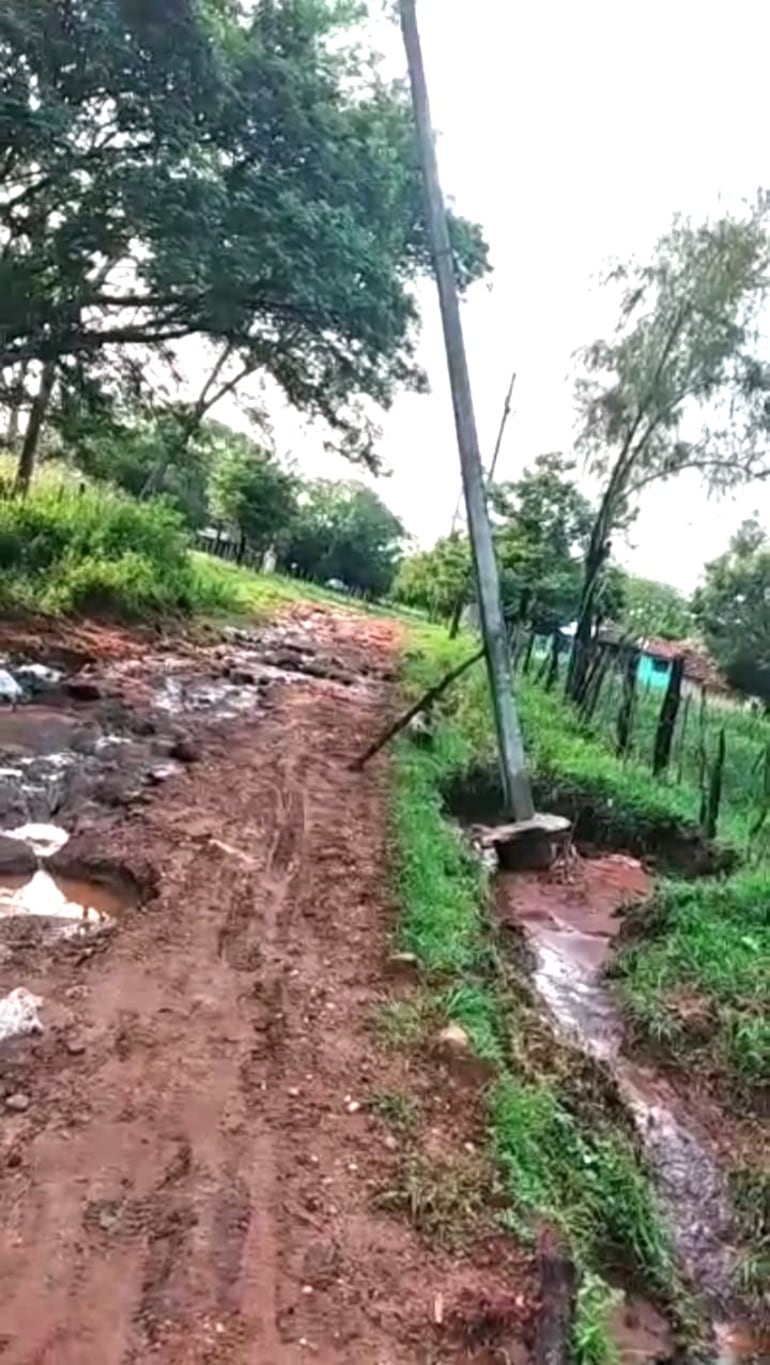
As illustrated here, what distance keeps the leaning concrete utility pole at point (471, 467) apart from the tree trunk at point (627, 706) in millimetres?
3219

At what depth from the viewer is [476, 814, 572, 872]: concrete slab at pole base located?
726 centimetres

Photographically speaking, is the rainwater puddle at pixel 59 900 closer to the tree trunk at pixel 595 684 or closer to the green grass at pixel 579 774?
the green grass at pixel 579 774

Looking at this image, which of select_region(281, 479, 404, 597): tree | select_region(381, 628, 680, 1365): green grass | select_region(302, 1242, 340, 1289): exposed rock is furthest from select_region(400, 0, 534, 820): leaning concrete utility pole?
select_region(281, 479, 404, 597): tree

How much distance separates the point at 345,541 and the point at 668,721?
2958cm

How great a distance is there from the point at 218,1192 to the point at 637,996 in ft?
9.32

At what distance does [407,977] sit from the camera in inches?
169

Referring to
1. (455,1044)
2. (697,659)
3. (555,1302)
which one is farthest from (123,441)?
(697,659)

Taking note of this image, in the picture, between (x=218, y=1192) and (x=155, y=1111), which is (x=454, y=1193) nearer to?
(x=218, y=1192)

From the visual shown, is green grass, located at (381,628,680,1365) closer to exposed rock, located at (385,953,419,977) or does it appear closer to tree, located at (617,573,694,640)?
exposed rock, located at (385,953,419,977)

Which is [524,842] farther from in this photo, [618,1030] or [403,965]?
[403,965]

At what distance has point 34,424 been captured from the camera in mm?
14859

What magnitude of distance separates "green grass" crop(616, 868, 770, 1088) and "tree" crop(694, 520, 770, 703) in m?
15.5

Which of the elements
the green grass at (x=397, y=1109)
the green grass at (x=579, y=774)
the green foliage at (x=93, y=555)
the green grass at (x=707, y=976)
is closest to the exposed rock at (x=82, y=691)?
the green foliage at (x=93, y=555)

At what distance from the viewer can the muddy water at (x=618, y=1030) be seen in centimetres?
334
